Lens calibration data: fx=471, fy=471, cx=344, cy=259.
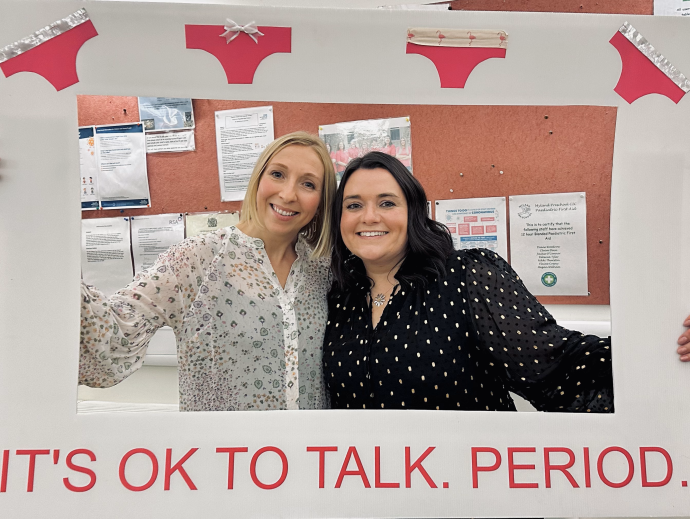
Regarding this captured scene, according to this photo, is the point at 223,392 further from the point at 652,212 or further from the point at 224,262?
the point at 652,212

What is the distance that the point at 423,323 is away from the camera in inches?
46.2

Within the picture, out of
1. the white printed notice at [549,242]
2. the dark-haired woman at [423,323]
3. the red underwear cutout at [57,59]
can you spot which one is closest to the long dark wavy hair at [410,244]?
the dark-haired woman at [423,323]

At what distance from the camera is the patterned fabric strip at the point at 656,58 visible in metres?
1.04

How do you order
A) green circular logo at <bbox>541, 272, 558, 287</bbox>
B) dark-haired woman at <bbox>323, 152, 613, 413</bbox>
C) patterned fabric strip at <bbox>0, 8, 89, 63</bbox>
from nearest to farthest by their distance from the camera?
patterned fabric strip at <bbox>0, 8, 89, 63</bbox>, dark-haired woman at <bbox>323, 152, 613, 413</bbox>, green circular logo at <bbox>541, 272, 558, 287</bbox>

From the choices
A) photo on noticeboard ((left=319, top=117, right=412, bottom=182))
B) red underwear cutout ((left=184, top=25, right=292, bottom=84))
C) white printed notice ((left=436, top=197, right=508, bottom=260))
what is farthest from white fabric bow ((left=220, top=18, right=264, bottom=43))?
white printed notice ((left=436, top=197, right=508, bottom=260))

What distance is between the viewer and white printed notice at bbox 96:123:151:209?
1.11 m

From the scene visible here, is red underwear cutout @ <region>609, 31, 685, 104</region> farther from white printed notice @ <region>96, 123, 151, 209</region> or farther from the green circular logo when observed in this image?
white printed notice @ <region>96, 123, 151, 209</region>

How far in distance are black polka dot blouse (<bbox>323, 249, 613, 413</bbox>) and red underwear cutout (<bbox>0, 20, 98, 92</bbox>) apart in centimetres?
76

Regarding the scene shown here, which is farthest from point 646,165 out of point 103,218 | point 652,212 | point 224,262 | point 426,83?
point 103,218

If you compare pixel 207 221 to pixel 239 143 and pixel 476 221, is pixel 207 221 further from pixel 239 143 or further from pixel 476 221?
pixel 476 221

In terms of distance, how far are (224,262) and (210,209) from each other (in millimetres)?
135

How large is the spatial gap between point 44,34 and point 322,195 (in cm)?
68

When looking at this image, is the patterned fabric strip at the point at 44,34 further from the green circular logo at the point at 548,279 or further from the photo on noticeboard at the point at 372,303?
the green circular logo at the point at 548,279

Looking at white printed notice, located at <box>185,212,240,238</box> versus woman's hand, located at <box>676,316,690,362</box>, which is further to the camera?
white printed notice, located at <box>185,212,240,238</box>
